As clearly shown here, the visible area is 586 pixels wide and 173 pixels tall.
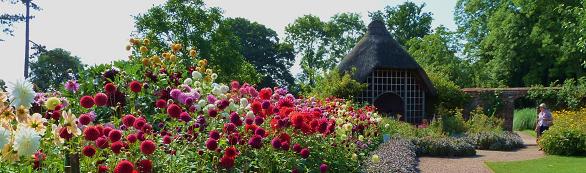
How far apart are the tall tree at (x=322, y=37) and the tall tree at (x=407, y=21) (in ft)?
6.73

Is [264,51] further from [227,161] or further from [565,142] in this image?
[227,161]

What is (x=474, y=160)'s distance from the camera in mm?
11398

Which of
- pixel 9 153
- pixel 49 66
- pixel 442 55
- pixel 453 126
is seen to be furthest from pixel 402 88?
pixel 49 66

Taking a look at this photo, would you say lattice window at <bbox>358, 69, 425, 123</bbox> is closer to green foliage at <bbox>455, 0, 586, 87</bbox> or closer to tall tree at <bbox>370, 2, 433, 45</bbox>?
green foliage at <bbox>455, 0, 586, 87</bbox>

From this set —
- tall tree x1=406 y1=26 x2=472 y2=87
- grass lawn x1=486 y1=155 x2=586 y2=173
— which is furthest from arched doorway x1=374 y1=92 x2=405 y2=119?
tall tree x1=406 y1=26 x2=472 y2=87

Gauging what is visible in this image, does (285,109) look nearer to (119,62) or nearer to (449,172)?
(119,62)

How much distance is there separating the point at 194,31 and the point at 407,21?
16.5 metres

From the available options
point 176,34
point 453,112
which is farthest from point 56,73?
point 453,112

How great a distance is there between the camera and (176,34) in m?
26.9

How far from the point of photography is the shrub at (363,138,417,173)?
21.5 feet

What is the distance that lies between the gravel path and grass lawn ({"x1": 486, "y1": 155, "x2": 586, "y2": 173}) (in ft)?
0.91

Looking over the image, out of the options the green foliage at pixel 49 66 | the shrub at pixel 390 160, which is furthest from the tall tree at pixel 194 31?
the shrub at pixel 390 160

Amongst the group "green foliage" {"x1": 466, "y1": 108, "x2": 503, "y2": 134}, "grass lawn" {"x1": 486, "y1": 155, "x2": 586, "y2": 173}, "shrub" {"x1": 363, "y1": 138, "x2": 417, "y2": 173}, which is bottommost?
"grass lawn" {"x1": 486, "y1": 155, "x2": 586, "y2": 173}

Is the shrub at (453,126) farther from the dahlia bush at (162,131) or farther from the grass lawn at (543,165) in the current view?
the dahlia bush at (162,131)
